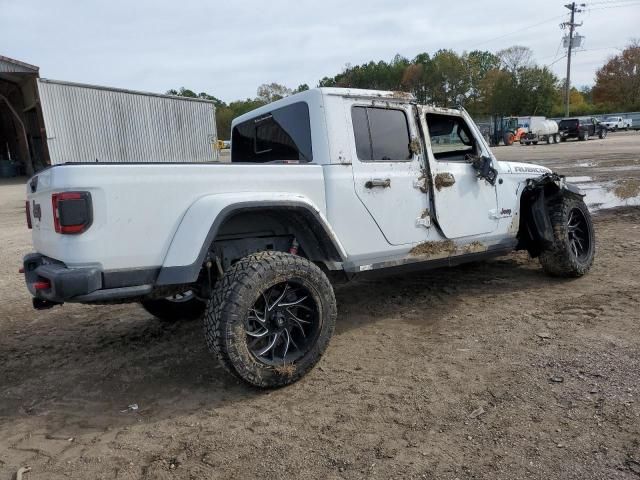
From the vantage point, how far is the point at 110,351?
4176 millimetres

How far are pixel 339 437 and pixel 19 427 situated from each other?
1936mm

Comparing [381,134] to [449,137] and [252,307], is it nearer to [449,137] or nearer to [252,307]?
[449,137]

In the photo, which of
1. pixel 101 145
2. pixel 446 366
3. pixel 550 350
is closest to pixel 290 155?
Answer: pixel 446 366

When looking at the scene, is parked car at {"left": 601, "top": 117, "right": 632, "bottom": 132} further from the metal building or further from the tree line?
the metal building

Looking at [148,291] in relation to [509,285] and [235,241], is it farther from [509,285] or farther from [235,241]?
[509,285]

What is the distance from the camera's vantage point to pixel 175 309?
4.70 meters

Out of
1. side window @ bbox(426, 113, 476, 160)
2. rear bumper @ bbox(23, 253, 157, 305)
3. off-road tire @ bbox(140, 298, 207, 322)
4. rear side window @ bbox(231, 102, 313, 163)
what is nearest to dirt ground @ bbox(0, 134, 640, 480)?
off-road tire @ bbox(140, 298, 207, 322)

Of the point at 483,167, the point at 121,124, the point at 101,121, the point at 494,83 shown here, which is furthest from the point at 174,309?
the point at 494,83

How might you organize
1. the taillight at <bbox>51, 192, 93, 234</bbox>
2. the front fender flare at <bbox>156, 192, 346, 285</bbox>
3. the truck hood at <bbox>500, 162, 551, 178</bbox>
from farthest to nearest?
1. the truck hood at <bbox>500, 162, 551, 178</bbox>
2. the front fender flare at <bbox>156, 192, 346, 285</bbox>
3. the taillight at <bbox>51, 192, 93, 234</bbox>

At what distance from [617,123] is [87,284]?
6618cm

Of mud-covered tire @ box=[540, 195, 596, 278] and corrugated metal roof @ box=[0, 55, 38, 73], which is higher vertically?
corrugated metal roof @ box=[0, 55, 38, 73]

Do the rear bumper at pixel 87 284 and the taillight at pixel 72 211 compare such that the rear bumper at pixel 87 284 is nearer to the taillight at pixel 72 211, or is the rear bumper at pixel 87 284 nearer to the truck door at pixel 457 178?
the taillight at pixel 72 211

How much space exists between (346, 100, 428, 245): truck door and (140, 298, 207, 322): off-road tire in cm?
199

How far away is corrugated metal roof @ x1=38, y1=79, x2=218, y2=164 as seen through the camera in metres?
22.1
